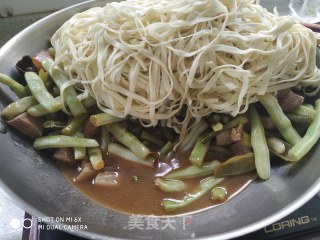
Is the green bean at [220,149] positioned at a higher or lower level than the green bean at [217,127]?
lower

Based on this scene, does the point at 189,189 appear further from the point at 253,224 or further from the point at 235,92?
the point at 235,92

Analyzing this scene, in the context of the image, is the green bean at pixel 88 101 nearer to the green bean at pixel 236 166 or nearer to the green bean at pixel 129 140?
the green bean at pixel 129 140

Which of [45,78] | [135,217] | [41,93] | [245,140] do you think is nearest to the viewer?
[135,217]

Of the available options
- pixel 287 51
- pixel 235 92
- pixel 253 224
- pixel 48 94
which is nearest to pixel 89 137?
pixel 48 94

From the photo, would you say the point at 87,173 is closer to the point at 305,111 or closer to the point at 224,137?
the point at 224,137

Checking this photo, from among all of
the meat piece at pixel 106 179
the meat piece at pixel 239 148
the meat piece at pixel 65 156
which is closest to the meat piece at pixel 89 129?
the meat piece at pixel 65 156

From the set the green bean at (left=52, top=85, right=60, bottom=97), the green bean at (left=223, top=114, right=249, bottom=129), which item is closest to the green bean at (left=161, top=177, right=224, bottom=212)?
the green bean at (left=223, top=114, right=249, bottom=129)

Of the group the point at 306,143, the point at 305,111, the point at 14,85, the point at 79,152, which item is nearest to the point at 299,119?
the point at 305,111
